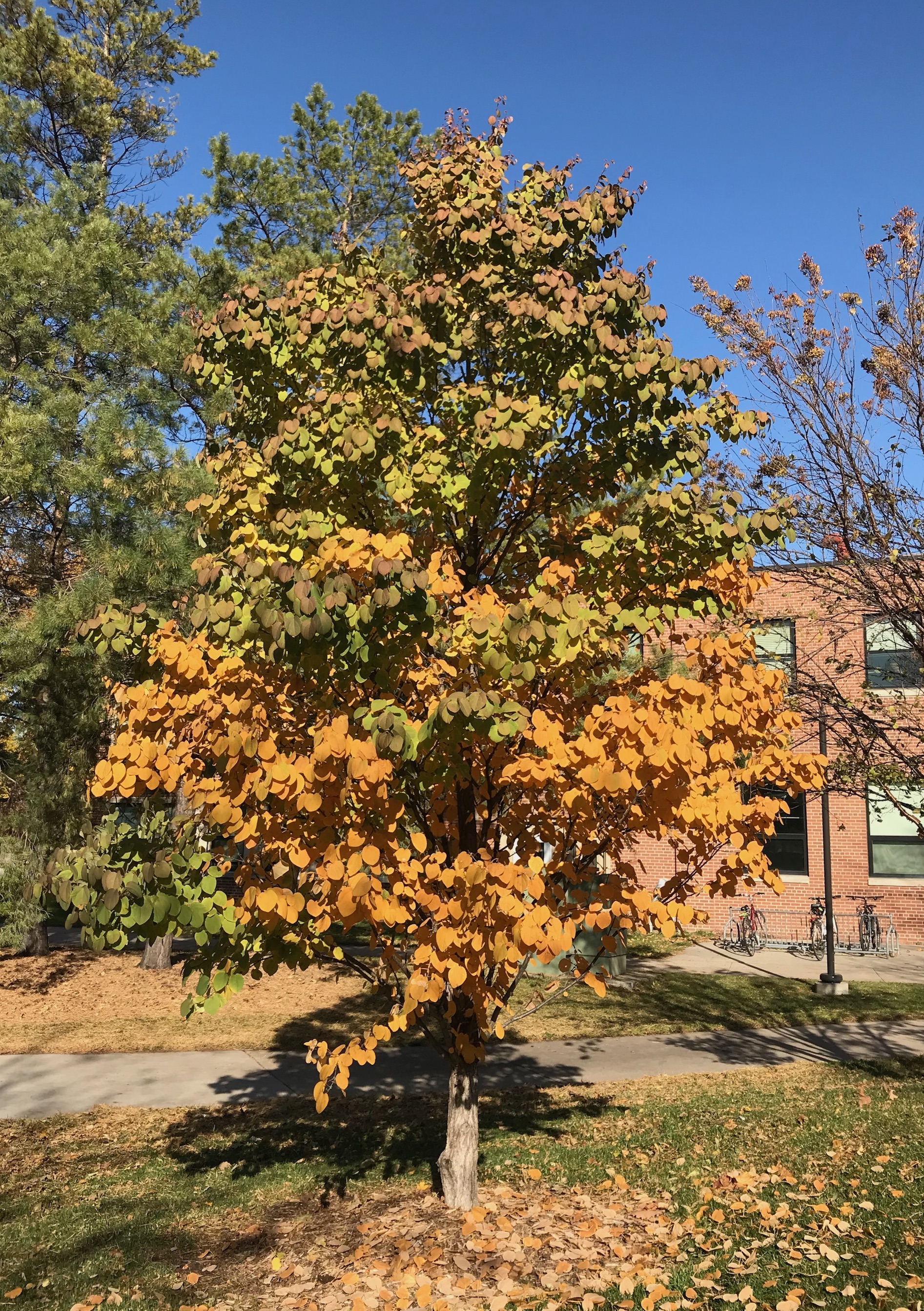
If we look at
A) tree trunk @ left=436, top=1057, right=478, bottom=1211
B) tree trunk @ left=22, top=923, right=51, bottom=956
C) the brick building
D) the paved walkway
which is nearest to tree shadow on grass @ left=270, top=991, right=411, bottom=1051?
tree trunk @ left=436, top=1057, right=478, bottom=1211

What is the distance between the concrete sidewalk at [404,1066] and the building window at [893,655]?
4.34 m

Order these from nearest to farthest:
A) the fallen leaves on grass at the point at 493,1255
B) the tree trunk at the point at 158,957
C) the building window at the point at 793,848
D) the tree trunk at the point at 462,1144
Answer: the fallen leaves on grass at the point at 493,1255
the tree trunk at the point at 462,1144
the tree trunk at the point at 158,957
the building window at the point at 793,848

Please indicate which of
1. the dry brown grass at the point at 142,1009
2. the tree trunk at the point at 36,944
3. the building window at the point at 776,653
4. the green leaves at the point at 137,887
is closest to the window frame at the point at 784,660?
the building window at the point at 776,653

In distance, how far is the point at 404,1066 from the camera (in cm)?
977

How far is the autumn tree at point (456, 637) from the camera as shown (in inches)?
152

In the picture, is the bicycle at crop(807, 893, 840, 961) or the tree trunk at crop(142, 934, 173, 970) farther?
the bicycle at crop(807, 893, 840, 961)

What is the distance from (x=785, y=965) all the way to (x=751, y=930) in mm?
1877

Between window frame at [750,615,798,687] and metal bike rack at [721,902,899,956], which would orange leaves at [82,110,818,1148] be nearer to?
window frame at [750,615,798,687]

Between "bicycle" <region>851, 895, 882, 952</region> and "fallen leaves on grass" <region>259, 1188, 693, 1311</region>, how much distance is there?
14.4m

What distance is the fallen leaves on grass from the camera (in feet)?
14.5

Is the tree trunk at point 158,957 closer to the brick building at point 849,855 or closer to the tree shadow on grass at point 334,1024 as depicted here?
the tree shadow on grass at point 334,1024

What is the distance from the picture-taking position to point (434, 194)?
586 cm

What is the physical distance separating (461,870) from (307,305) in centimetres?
349

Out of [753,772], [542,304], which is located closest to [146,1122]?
[753,772]
